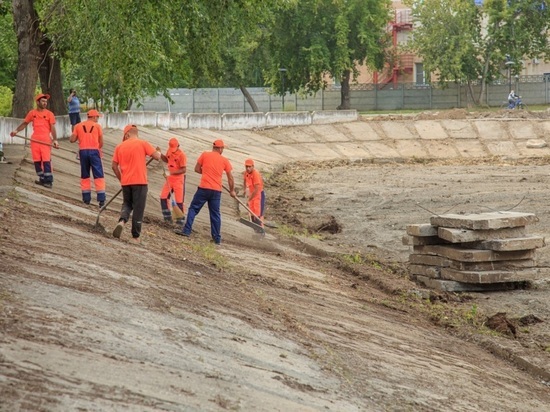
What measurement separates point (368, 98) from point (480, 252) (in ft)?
188

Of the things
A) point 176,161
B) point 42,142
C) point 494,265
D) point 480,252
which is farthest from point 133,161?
point 494,265

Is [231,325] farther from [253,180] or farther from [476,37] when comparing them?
[476,37]

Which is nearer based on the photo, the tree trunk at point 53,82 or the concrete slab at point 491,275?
the concrete slab at point 491,275

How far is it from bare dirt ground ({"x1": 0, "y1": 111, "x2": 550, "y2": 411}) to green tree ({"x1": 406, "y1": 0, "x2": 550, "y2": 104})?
47617 millimetres

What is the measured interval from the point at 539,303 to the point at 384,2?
177 feet

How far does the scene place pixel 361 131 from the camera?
5341cm

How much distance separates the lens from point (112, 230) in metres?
16.8

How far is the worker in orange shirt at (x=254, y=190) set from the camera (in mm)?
21844

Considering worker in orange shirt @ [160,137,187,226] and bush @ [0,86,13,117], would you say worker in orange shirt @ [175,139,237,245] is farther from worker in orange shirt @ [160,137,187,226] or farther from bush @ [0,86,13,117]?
bush @ [0,86,13,117]

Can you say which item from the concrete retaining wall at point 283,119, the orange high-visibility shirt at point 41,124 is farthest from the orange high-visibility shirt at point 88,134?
the concrete retaining wall at point 283,119

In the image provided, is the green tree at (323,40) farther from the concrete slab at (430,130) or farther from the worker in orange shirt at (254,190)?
the worker in orange shirt at (254,190)

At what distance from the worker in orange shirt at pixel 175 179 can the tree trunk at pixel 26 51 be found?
33.8ft

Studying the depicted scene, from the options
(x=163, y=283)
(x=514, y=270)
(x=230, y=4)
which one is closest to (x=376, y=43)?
(x=230, y=4)

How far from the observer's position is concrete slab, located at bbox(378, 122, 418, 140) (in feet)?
171
